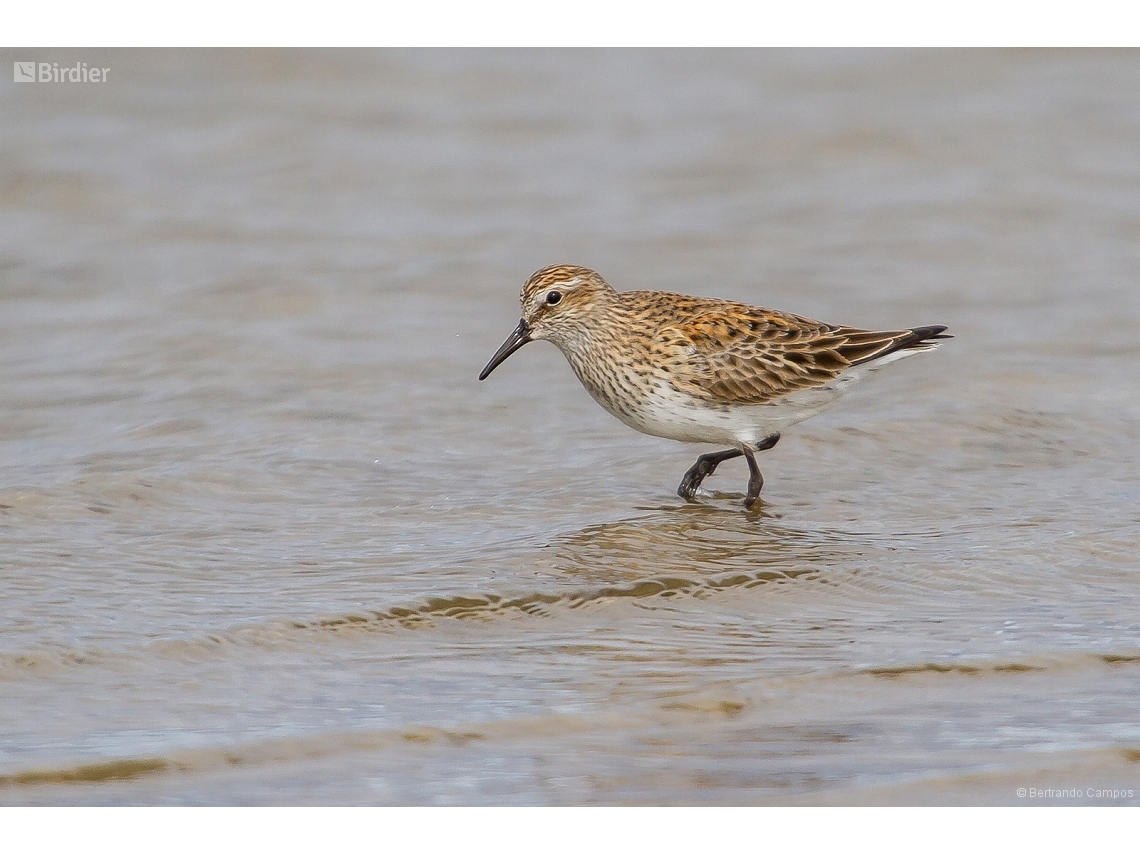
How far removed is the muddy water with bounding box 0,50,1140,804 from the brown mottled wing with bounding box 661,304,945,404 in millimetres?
656

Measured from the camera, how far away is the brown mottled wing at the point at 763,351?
8.45m

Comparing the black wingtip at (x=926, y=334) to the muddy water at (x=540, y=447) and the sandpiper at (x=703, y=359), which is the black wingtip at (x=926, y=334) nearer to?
the sandpiper at (x=703, y=359)

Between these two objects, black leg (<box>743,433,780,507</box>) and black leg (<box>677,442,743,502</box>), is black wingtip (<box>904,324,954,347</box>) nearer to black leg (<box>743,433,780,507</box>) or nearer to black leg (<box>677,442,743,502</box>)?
black leg (<box>743,433,780,507</box>)

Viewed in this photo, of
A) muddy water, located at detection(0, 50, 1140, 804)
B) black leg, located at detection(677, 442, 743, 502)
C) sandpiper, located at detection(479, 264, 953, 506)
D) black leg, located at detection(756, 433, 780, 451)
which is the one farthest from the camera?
black leg, located at detection(756, 433, 780, 451)

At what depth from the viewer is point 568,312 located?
877 cm

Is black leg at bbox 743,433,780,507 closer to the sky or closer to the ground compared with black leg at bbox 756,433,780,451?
closer to the ground

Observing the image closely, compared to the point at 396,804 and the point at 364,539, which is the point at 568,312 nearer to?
the point at 364,539

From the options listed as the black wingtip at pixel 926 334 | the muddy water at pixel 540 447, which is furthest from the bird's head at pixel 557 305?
the black wingtip at pixel 926 334

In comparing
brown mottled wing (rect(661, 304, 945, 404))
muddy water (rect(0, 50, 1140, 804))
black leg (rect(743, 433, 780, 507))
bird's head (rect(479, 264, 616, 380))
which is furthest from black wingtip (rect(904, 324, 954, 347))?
bird's head (rect(479, 264, 616, 380))

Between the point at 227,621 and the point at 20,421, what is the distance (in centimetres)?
357

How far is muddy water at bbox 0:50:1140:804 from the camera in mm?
5645

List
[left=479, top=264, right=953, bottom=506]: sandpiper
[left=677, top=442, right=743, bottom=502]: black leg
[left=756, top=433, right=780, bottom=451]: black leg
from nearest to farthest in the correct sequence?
[left=479, top=264, right=953, bottom=506]: sandpiper, [left=677, top=442, right=743, bottom=502]: black leg, [left=756, top=433, right=780, bottom=451]: black leg

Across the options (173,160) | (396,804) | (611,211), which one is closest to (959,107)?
(611,211)

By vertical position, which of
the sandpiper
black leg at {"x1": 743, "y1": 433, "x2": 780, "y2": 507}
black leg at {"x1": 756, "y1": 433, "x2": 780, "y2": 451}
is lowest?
black leg at {"x1": 743, "y1": 433, "x2": 780, "y2": 507}
